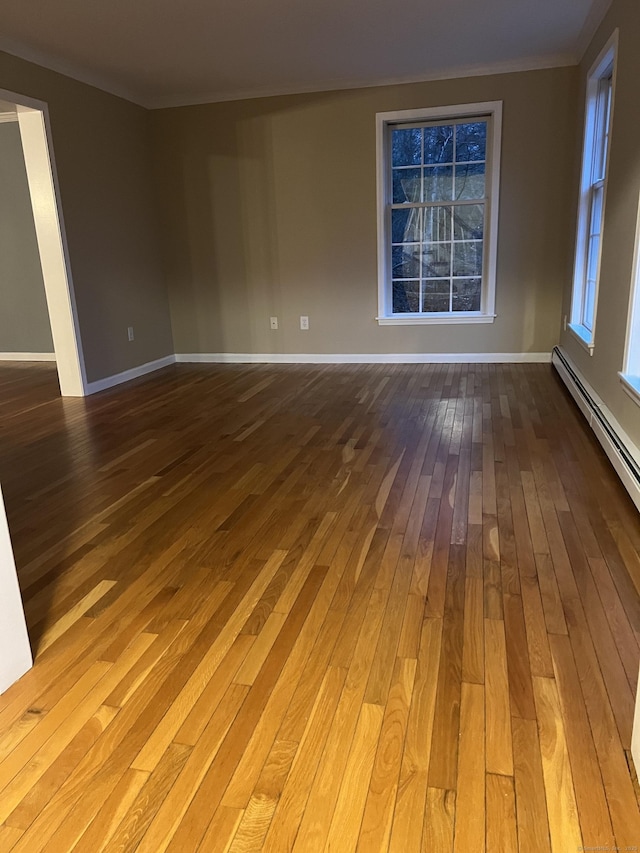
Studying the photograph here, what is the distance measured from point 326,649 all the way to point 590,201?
4253 mm

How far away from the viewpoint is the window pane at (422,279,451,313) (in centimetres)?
597

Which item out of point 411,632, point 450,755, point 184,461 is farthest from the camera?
point 184,461

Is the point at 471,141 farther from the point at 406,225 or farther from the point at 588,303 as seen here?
the point at 588,303

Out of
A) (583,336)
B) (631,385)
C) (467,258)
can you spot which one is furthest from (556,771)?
(467,258)

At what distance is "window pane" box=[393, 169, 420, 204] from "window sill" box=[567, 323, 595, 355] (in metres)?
2.01

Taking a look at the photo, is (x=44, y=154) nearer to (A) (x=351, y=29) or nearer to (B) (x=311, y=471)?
(A) (x=351, y=29)

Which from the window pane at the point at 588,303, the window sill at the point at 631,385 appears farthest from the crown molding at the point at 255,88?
the window sill at the point at 631,385

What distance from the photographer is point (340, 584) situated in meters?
2.10

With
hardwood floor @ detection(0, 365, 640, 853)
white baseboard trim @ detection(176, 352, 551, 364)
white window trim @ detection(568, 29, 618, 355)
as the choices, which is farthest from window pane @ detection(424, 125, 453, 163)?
hardwood floor @ detection(0, 365, 640, 853)

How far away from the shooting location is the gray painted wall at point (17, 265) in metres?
6.64

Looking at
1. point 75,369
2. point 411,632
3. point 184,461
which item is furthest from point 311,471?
point 75,369

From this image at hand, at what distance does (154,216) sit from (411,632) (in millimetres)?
5604

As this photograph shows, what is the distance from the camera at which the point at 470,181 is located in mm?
5660

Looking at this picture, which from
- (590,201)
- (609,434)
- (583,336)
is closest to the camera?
(609,434)
